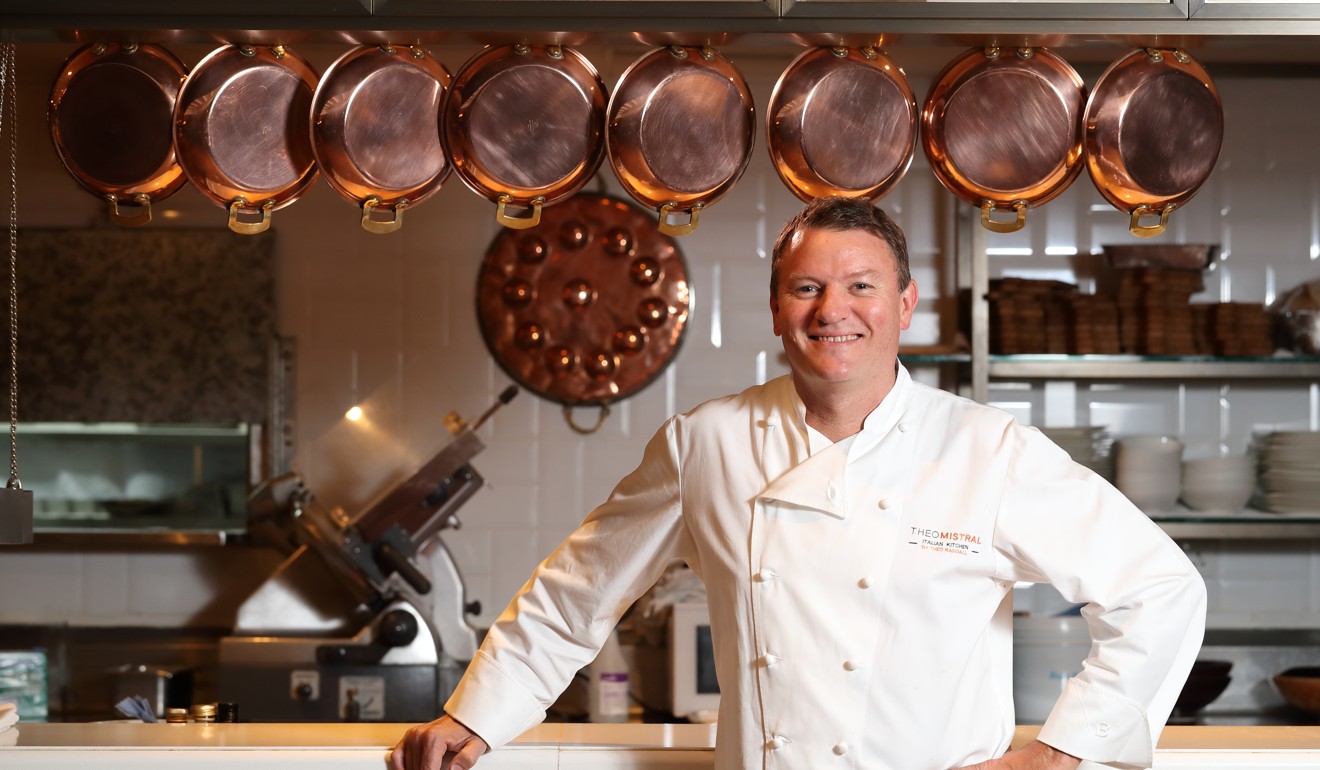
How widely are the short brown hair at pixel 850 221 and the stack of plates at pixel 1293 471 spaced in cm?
240

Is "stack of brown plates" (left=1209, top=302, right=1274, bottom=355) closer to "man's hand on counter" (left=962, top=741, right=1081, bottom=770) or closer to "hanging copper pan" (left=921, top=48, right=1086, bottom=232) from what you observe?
"hanging copper pan" (left=921, top=48, right=1086, bottom=232)

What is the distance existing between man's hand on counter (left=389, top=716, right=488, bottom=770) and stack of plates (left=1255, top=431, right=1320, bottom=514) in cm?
270

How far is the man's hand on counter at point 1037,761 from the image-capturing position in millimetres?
1546

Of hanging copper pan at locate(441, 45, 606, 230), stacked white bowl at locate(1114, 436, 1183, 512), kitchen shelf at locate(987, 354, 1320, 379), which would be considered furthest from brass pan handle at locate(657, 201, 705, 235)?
stacked white bowl at locate(1114, 436, 1183, 512)

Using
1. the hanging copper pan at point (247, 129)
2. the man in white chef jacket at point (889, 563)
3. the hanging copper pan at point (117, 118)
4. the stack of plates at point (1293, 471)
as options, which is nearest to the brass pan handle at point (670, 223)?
the man in white chef jacket at point (889, 563)

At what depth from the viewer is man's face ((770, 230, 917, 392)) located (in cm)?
158

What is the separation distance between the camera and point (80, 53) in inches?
76.8

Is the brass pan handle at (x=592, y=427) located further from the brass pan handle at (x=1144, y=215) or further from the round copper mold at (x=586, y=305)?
the brass pan handle at (x=1144, y=215)

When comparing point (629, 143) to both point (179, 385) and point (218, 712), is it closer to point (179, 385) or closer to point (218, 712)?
point (218, 712)

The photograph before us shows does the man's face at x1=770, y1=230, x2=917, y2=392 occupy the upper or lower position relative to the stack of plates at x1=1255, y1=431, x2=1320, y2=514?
upper

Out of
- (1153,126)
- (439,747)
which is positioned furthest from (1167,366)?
(439,747)

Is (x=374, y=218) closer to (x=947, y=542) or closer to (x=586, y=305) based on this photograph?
(x=947, y=542)

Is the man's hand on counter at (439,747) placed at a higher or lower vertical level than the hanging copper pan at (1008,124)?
lower

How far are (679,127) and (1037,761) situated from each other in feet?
3.32
